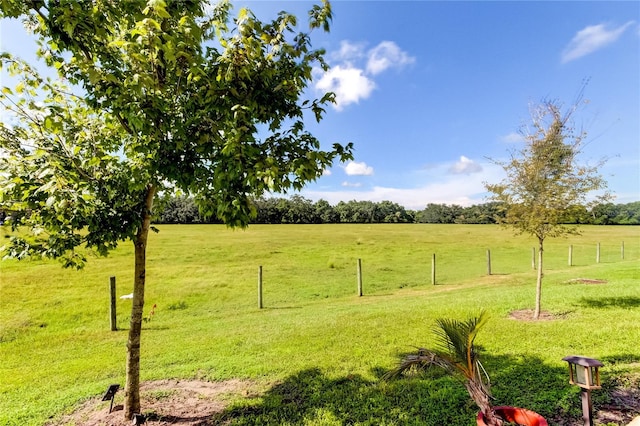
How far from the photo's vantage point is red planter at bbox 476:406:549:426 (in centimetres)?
353

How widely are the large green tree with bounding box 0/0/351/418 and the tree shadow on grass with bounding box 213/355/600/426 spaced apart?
329cm

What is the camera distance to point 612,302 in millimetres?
10625

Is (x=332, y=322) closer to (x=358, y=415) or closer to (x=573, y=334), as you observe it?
(x=358, y=415)

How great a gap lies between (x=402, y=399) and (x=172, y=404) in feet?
12.9

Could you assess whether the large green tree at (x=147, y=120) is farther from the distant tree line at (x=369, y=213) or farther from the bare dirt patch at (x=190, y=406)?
the distant tree line at (x=369, y=213)

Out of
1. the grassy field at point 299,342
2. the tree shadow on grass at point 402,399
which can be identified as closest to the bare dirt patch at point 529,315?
the grassy field at point 299,342

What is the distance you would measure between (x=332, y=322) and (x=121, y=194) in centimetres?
777

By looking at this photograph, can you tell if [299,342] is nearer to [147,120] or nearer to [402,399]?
[402,399]

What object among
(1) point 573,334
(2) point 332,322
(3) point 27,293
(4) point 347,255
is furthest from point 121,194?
(4) point 347,255

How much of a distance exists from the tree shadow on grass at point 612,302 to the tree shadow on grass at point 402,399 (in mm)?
6220

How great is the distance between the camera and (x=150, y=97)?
3580mm

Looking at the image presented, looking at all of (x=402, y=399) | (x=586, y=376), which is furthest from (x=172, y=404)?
(x=586, y=376)

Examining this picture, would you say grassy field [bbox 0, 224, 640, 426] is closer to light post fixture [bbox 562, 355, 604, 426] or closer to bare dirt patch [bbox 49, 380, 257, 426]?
bare dirt patch [bbox 49, 380, 257, 426]

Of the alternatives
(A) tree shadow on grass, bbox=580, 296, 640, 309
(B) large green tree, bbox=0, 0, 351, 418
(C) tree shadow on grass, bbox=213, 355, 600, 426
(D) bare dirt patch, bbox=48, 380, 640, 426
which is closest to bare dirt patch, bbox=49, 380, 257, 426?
(D) bare dirt patch, bbox=48, 380, 640, 426
